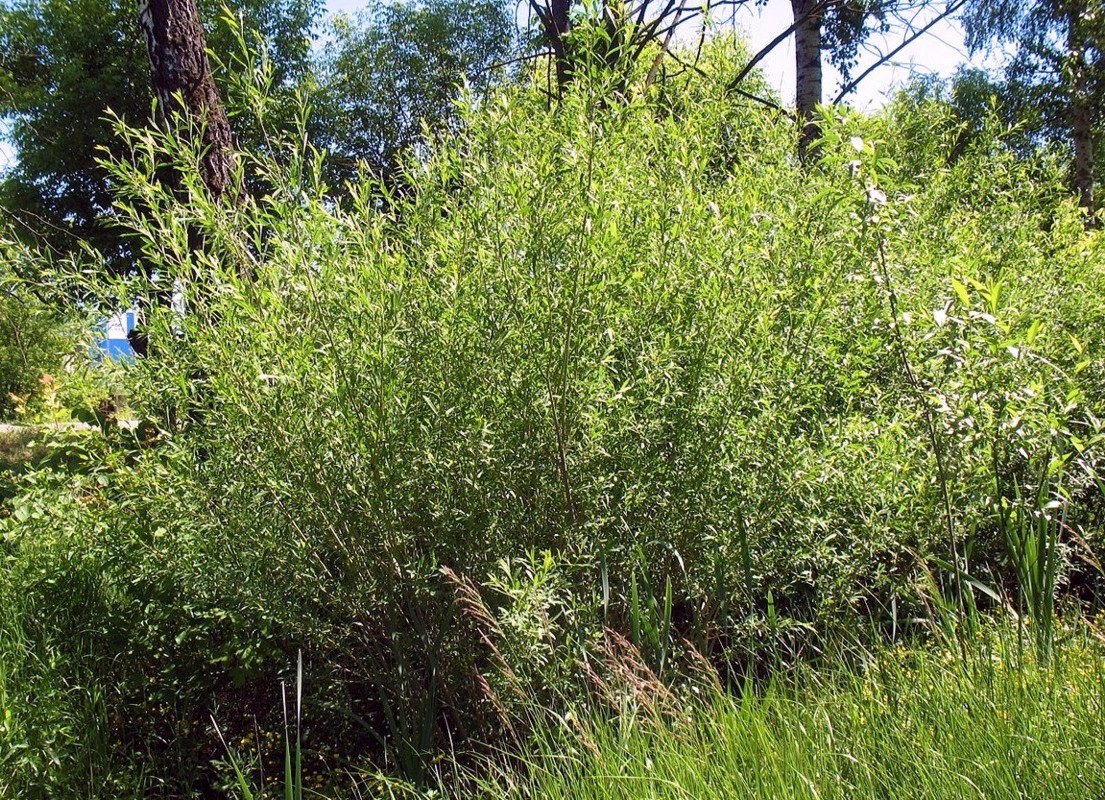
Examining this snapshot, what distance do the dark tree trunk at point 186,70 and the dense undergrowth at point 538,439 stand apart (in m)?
1.61

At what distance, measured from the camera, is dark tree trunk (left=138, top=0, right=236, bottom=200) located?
172 inches

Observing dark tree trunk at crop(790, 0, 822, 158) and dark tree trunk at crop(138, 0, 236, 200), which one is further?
dark tree trunk at crop(790, 0, 822, 158)

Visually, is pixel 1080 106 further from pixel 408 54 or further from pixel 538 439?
pixel 538 439

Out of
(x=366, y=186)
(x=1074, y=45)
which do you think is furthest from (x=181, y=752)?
(x=1074, y=45)

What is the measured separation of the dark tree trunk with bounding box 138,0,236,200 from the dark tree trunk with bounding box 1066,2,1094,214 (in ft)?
40.0

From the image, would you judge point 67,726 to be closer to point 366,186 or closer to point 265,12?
point 366,186

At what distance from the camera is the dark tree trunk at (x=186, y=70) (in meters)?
4.38

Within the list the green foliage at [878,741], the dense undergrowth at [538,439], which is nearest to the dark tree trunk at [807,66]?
the dense undergrowth at [538,439]

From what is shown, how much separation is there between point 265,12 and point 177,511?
43.8 ft

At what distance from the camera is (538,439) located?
2.80 m

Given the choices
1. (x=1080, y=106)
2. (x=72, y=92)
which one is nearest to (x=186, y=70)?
(x=72, y=92)

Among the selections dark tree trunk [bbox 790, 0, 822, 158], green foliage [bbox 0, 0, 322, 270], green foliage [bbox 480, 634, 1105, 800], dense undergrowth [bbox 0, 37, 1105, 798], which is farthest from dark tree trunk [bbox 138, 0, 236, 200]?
green foliage [bbox 0, 0, 322, 270]

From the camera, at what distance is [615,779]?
6.80 ft

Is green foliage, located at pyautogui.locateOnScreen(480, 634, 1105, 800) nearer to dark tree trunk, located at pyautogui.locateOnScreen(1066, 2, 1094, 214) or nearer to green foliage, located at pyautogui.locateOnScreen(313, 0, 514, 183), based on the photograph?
dark tree trunk, located at pyautogui.locateOnScreen(1066, 2, 1094, 214)
